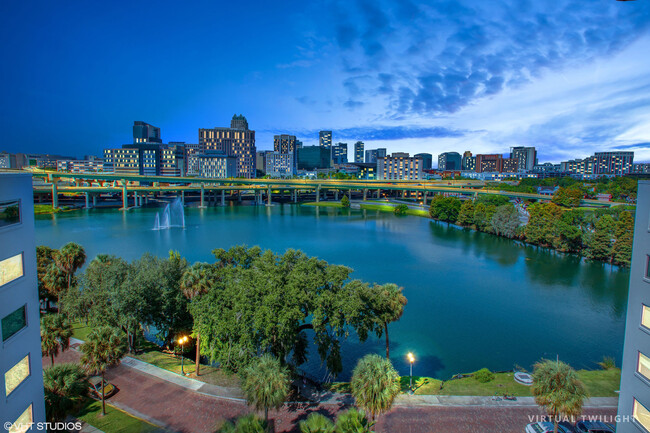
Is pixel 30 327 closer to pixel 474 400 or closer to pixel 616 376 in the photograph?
pixel 474 400

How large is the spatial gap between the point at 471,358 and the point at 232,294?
13.0m

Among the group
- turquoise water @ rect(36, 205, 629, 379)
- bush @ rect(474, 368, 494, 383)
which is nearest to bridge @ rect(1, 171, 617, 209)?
turquoise water @ rect(36, 205, 629, 379)

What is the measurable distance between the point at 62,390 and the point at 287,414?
22.4 feet

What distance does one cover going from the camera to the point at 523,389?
1391cm

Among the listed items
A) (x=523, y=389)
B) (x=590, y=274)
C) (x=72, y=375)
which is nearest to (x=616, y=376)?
(x=523, y=389)

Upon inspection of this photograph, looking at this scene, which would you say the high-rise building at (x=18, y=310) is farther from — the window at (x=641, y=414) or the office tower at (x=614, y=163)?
the office tower at (x=614, y=163)

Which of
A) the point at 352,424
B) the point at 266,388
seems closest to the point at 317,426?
A: the point at 352,424

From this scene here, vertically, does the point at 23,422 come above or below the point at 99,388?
above

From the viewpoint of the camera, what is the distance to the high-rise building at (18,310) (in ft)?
24.3

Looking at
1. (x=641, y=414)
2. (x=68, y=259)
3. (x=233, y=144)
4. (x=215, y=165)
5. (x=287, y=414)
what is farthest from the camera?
(x=233, y=144)

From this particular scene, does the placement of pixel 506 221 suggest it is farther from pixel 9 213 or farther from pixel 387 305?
pixel 9 213

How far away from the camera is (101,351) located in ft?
39.0

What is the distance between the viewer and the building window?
7.71 metres

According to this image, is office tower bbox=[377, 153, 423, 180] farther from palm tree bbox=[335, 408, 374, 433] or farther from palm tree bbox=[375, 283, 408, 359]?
palm tree bbox=[335, 408, 374, 433]
